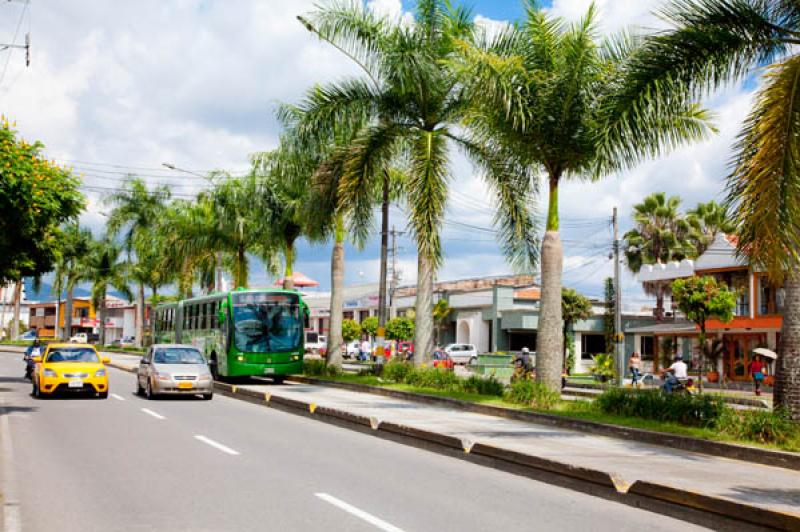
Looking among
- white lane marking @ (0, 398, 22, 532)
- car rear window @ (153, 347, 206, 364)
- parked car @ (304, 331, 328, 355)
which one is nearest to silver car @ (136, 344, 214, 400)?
car rear window @ (153, 347, 206, 364)

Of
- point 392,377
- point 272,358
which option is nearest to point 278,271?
point 272,358

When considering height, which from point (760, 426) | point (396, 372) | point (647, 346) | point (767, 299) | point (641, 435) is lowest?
point (641, 435)

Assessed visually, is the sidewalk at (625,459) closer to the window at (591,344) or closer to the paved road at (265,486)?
the paved road at (265,486)

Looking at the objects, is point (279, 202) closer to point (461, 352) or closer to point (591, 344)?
point (461, 352)

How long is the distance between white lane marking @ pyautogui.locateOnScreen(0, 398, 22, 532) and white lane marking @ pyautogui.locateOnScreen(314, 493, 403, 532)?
2.89 metres

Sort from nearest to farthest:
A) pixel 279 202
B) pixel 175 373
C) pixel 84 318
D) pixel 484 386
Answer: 1. pixel 175 373
2. pixel 484 386
3. pixel 279 202
4. pixel 84 318

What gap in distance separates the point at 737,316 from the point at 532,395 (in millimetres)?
28804

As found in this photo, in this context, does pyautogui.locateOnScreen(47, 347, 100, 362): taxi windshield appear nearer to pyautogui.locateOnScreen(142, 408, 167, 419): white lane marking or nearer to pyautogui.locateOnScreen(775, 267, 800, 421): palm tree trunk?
pyautogui.locateOnScreen(142, 408, 167, 419): white lane marking

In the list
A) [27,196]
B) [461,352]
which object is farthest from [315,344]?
[27,196]

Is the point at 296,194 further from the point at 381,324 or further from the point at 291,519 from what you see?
the point at 291,519

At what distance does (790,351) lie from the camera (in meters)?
14.4

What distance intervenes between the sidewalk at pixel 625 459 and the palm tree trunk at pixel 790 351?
2.08 m

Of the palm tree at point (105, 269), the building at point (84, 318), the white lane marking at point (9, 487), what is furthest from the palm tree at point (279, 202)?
the building at point (84, 318)

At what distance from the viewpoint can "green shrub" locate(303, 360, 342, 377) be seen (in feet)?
105
